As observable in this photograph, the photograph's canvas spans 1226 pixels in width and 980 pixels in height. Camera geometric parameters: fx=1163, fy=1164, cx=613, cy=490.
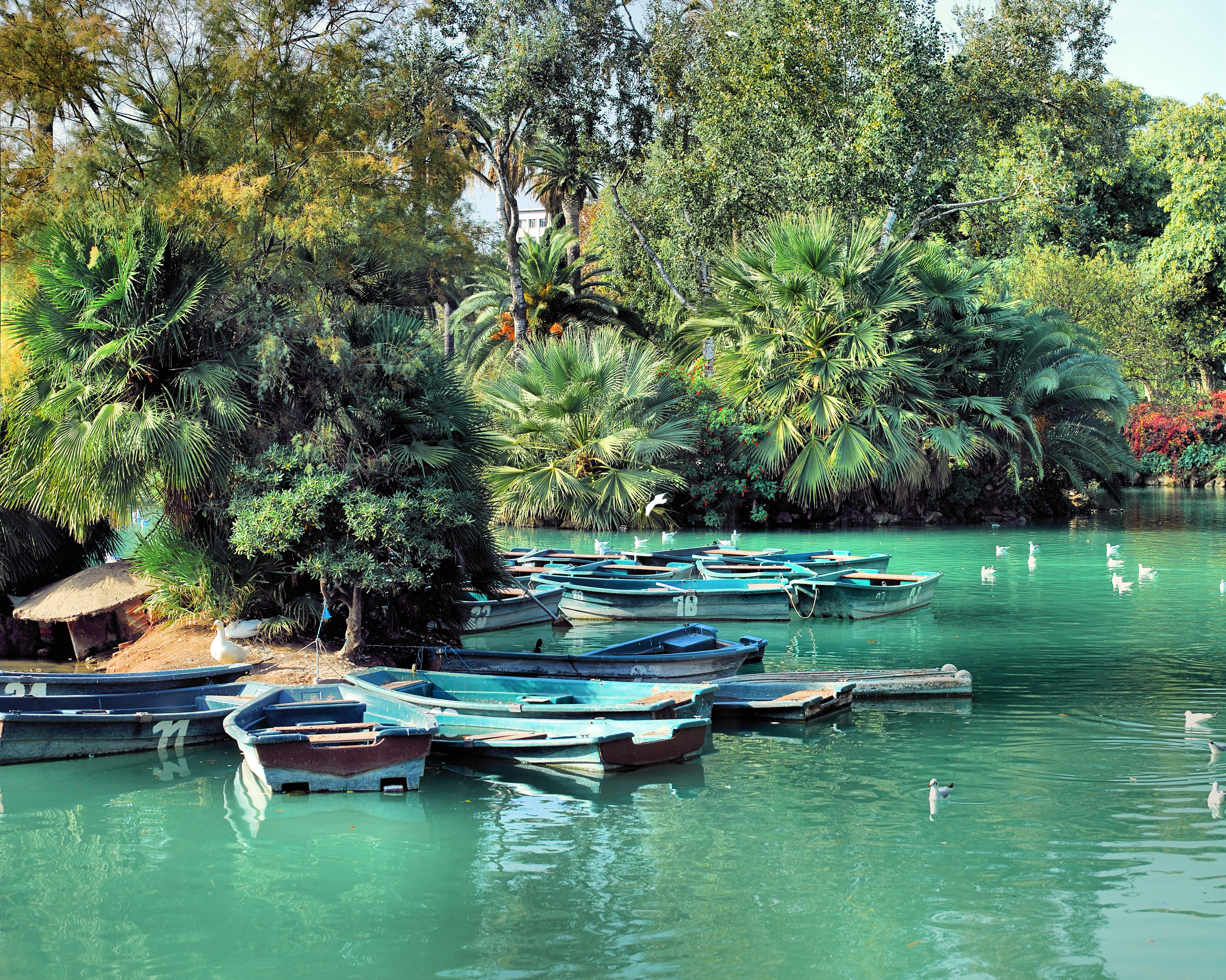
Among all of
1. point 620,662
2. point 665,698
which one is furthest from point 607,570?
point 665,698

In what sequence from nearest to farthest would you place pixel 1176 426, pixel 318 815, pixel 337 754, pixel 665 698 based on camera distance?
pixel 318 815 → pixel 337 754 → pixel 665 698 → pixel 1176 426

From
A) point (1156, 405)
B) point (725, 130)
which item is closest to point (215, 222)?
point (725, 130)

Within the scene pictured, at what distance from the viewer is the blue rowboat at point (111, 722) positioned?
9797mm

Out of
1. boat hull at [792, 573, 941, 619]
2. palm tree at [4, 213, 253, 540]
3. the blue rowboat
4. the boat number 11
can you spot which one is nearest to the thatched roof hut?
palm tree at [4, 213, 253, 540]

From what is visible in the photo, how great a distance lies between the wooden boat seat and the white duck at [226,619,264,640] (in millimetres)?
4313

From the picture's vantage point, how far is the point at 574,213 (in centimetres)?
4559

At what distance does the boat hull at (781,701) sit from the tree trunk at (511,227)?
23163 mm

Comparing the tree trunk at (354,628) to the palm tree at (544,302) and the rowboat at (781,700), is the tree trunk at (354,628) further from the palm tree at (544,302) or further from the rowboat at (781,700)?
the palm tree at (544,302)

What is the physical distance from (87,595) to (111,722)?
426 cm

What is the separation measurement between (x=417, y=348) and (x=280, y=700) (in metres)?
4.04

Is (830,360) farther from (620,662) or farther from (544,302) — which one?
(620,662)

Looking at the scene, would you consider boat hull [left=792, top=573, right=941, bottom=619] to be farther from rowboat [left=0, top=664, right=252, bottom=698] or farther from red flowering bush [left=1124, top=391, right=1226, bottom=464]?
red flowering bush [left=1124, top=391, right=1226, bottom=464]

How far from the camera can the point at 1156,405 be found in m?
49.0

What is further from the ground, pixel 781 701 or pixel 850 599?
pixel 850 599
